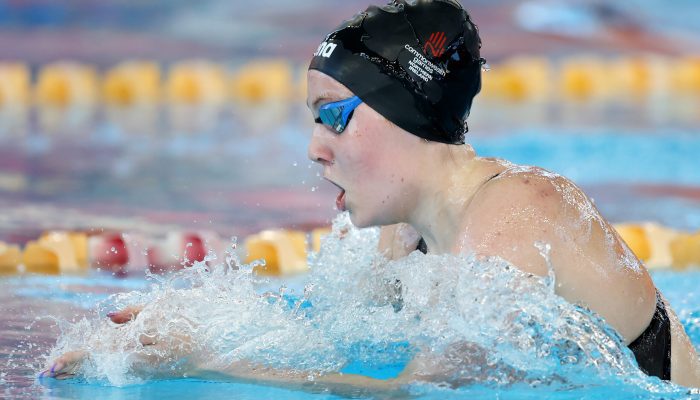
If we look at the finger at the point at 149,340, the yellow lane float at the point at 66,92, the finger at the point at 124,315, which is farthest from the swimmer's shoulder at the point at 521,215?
the yellow lane float at the point at 66,92

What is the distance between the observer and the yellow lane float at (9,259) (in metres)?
4.20

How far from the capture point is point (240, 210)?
574 cm

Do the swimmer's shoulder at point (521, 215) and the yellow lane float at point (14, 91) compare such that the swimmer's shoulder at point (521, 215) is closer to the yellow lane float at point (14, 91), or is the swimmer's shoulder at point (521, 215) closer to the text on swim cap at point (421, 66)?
the text on swim cap at point (421, 66)

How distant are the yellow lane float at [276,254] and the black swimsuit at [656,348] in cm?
261

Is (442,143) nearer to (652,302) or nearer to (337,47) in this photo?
(337,47)

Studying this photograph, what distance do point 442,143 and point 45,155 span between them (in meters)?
5.73

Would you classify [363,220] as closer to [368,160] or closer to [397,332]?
[368,160]

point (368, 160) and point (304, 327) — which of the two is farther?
point (304, 327)

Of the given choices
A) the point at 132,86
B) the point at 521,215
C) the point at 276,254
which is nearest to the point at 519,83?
the point at 132,86

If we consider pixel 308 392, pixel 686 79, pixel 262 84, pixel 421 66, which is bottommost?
pixel 308 392

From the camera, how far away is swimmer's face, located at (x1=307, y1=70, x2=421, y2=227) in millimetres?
2141

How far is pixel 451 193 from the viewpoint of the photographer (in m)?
2.17

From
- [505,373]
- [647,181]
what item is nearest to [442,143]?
[505,373]

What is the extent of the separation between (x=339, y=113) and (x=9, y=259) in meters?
2.62
